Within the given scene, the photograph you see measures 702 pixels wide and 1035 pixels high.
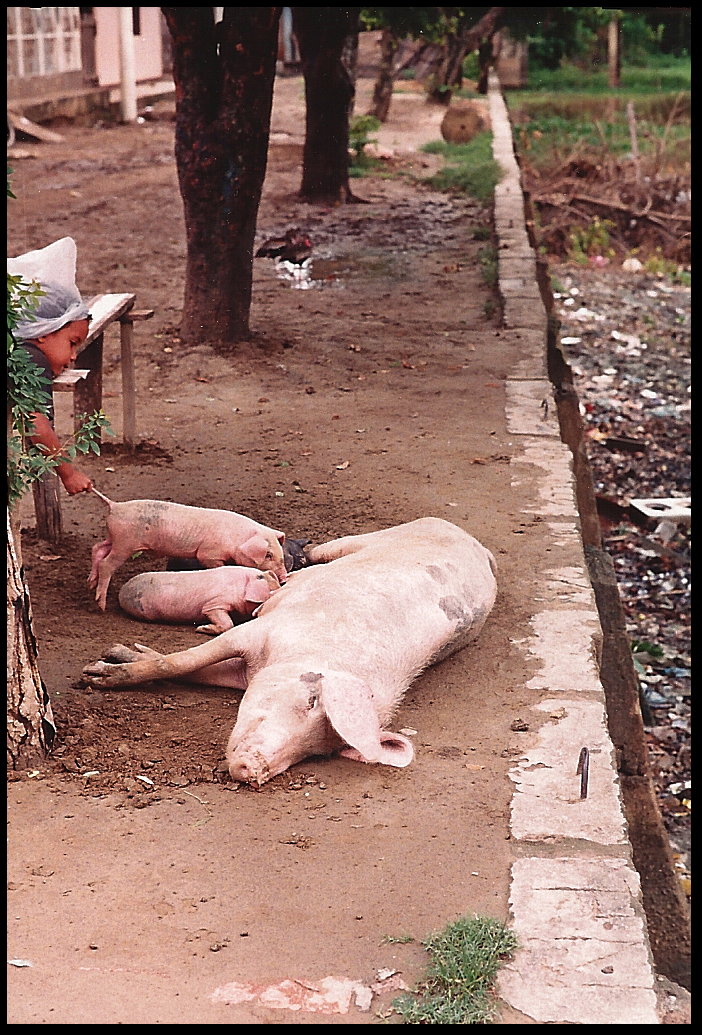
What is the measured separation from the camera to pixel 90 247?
36.1ft

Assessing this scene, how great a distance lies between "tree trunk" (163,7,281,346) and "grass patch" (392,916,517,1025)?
5916 mm

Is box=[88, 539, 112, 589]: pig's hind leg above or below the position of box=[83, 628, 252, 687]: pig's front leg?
above

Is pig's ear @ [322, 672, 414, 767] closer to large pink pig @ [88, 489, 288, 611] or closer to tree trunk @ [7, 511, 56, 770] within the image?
tree trunk @ [7, 511, 56, 770]

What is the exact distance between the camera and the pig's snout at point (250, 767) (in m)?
3.38

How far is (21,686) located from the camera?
3482 mm

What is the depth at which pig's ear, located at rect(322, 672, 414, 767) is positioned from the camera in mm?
3492

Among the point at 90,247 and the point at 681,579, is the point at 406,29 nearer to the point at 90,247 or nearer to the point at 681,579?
the point at 90,247

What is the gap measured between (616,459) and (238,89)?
14.5 ft

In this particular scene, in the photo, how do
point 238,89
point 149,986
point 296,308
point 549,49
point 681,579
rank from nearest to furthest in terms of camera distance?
point 149,986
point 238,89
point 681,579
point 296,308
point 549,49

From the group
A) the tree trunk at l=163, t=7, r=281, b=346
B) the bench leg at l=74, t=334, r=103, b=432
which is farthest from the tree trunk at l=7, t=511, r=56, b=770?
the tree trunk at l=163, t=7, r=281, b=346

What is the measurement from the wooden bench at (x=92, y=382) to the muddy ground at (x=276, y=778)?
0.37 feet

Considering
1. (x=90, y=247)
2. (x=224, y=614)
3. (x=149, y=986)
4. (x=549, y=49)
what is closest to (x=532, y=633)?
(x=224, y=614)

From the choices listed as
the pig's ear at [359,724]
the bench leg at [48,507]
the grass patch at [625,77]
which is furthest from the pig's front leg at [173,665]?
the grass patch at [625,77]

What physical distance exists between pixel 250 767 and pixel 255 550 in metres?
1.35
